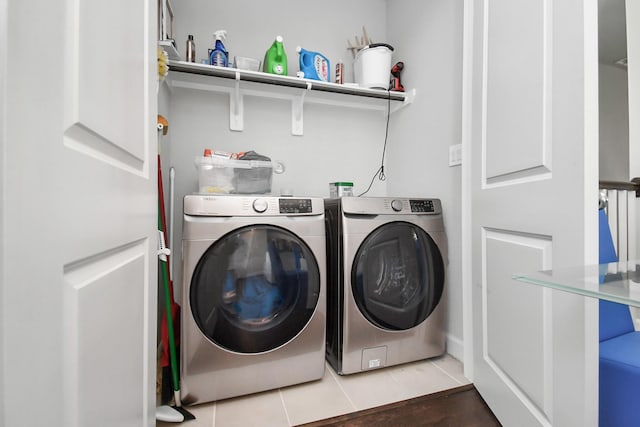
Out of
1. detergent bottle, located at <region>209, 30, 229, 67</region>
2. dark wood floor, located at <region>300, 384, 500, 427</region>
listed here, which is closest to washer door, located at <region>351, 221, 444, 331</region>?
dark wood floor, located at <region>300, 384, 500, 427</region>

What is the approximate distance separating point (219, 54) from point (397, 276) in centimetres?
167

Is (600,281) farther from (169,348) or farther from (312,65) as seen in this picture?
(312,65)

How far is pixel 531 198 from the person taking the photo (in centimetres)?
89

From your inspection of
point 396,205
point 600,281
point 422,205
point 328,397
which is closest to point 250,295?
point 328,397

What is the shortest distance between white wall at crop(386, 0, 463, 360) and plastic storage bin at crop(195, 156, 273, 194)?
1.02m

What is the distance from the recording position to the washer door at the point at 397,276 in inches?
53.4

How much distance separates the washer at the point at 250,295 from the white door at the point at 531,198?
730 millimetres

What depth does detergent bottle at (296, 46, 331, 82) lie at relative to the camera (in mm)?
1824

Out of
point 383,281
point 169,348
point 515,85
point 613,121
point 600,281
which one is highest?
point 613,121

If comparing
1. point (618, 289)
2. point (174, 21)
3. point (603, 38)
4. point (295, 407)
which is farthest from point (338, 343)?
point (603, 38)

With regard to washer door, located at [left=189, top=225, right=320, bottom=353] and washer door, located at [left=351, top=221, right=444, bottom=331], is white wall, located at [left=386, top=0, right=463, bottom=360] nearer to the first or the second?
washer door, located at [left=351, top=221, right=444, bottom=331]

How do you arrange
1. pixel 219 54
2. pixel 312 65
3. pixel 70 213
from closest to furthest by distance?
pixel 70 213
pixel 219 54
pixel 312 65

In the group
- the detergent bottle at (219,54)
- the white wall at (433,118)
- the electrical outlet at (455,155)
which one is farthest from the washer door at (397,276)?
the detergent bottle at (219,54)

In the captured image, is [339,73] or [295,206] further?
[339,73]
